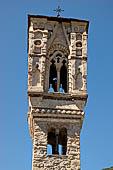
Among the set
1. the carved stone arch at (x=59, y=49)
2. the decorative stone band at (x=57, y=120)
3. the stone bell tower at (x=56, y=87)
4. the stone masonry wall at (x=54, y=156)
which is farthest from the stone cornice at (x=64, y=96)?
the carved stone arch at (x=59, y=49)

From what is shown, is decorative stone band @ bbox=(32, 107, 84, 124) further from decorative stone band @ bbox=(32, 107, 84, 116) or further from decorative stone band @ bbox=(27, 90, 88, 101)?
decorative stone band @ bbox=(27, 90, 88, 101)

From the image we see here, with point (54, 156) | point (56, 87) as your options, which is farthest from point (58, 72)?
point (54, 156)

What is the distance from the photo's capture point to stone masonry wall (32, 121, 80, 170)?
1827 cm

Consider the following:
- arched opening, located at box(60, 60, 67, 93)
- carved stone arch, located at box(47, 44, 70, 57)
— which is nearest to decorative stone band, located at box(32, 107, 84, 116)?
arched opening, located at box(60, 60, 67, 93)

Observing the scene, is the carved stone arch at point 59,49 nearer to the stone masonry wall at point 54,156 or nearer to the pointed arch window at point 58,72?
the pointed arch window at point 58,72

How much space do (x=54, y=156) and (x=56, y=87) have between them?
422cm

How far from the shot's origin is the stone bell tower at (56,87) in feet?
61.3

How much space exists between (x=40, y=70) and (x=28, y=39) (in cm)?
289

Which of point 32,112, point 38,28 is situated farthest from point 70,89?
point 38,28

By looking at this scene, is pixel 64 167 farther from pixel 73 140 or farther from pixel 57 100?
pixel 57 100

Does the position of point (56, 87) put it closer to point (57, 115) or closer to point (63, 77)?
point (63, 77)

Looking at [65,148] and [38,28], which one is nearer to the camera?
[65,148]

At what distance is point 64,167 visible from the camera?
60.1 ft

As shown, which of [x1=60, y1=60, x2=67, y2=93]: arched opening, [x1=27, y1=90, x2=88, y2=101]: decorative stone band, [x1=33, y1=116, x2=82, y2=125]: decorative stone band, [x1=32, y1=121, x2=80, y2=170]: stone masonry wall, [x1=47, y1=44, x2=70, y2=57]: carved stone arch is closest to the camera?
[x1=32, y1=121, x2=80, y2=170]: stone masonry wall
